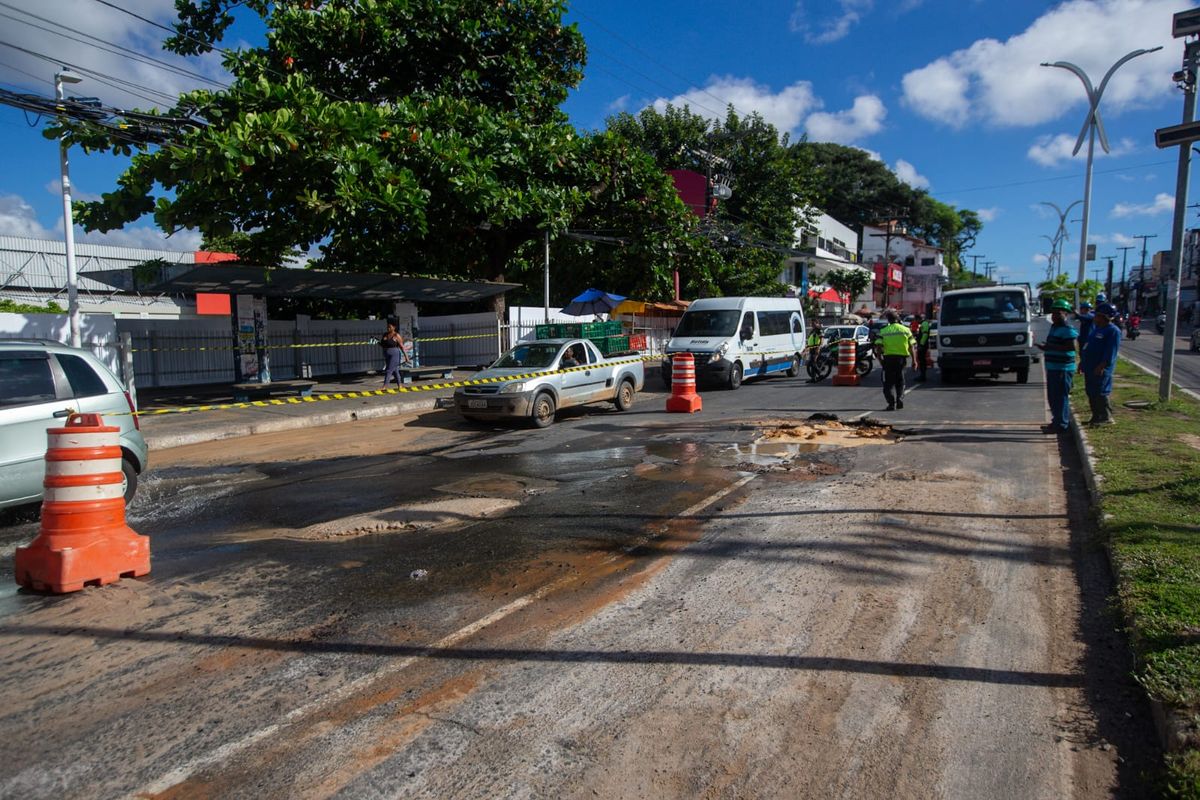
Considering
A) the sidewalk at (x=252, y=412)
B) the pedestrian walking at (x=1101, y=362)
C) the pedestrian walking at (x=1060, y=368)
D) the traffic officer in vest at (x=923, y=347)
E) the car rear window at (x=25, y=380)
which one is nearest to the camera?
the car rear window at (x=25, y=380)

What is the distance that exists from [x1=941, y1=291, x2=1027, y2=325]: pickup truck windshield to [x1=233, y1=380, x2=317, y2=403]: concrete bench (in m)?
15.8

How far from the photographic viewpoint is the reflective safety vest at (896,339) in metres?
12.9

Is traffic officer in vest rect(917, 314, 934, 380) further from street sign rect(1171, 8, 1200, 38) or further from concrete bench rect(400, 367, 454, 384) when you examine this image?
concrete bench rect(400, 367, 454, 384)

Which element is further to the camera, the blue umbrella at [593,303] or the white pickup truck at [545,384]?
the blue umbrella at [593,303]

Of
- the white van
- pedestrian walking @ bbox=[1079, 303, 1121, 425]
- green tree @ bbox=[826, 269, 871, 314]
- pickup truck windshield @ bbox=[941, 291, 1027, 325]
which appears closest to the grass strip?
pedestrian walking @ bbox=[1079, 303, 1121, 425]

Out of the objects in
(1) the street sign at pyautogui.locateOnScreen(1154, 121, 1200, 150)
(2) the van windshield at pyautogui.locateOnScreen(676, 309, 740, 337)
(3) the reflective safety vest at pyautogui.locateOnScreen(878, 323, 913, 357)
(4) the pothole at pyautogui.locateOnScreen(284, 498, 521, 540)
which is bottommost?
(4) the pothole at pyautogui.locateOnScreen(284, 498, 521, 540)

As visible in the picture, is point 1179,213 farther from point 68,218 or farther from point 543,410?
point 68,218

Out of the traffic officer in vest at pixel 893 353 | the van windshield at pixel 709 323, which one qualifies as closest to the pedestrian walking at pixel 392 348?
the van windshield at pixel 709 323

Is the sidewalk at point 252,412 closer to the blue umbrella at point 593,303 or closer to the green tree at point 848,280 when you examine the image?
the blue umbrella at point 593,303

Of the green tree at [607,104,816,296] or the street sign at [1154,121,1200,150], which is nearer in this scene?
the street sign at [1154,121,1200,150]

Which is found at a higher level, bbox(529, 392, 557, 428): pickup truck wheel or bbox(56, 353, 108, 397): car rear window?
bbox(56, 353, 108, 397): car rear window

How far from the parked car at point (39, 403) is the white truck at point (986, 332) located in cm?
1719

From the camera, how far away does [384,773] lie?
9.74ft

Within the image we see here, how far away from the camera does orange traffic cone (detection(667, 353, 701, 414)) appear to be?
563 inches
